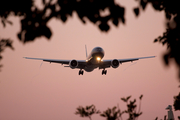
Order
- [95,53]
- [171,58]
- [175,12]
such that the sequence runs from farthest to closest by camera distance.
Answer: [95,53] → [175,12] → [171,58]

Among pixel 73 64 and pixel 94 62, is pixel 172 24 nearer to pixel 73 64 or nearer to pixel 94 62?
pixel 94 62

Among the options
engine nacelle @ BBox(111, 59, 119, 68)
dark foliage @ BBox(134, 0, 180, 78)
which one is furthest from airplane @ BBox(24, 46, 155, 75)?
dark foliage @ BBox(134, 0, 180, 78)

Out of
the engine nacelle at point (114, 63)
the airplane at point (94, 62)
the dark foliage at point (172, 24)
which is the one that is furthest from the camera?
the engine nacelle at point (114, 63)

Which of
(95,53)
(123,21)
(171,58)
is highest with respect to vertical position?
(95,53)

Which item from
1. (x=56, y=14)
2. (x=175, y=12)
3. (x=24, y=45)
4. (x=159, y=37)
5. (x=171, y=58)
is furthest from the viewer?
(x=159, y=37)

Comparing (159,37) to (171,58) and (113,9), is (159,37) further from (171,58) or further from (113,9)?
(113,9)

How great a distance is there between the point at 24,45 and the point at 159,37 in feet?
15.6

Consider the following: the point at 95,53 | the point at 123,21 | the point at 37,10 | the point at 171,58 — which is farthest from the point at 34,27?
the point at 95,53

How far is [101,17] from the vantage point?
632 centimetres

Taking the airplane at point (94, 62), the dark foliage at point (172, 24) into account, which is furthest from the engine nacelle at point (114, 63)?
the dark foliage at point (172, 24)

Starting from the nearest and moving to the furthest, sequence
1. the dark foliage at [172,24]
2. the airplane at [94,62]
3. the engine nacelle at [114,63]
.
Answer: the dark foliage at [172,24]
the airplane at [94,62]
the engine nacelle at [114,63]

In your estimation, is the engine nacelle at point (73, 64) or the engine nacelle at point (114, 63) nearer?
the engine nacelle at point (73, 64)

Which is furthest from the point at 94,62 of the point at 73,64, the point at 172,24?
the point at 172,24

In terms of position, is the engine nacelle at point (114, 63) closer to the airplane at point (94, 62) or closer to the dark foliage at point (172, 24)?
the airplane at point (94, 62)
